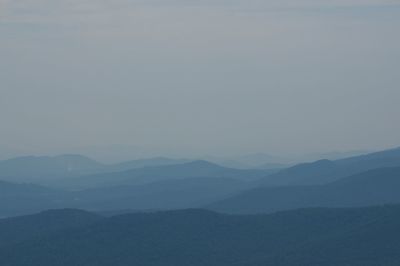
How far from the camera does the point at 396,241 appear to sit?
39562 mm

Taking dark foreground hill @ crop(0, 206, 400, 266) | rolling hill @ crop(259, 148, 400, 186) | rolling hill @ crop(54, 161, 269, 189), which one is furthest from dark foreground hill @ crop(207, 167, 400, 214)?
rolling hill @ crop(54, 161, 269, 189)

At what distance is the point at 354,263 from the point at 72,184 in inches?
3680

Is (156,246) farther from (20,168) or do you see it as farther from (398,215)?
(20,168)

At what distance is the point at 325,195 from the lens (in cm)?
6712

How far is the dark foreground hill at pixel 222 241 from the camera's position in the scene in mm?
39562

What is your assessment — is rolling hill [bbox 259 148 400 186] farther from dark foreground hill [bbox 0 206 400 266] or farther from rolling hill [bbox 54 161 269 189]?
dark foreground hill [bbox 0 206 400 266]

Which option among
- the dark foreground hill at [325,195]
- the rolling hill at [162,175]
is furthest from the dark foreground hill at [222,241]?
the rolling hill at [162,175]

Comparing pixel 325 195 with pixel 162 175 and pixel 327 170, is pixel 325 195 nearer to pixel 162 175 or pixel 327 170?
pixel 327 170

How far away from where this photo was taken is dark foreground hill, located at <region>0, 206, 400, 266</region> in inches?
1558

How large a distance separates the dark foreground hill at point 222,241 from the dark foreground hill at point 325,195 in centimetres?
1498

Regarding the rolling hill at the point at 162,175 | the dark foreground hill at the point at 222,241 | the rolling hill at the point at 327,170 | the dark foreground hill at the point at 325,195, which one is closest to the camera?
the dark foreground hill at the point at 222,241

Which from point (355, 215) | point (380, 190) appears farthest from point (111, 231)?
point (380, 190)

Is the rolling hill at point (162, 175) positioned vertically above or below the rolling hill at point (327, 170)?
above

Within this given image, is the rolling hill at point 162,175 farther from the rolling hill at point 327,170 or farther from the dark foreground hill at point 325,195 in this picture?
the dark foreground hill at point 325,195
